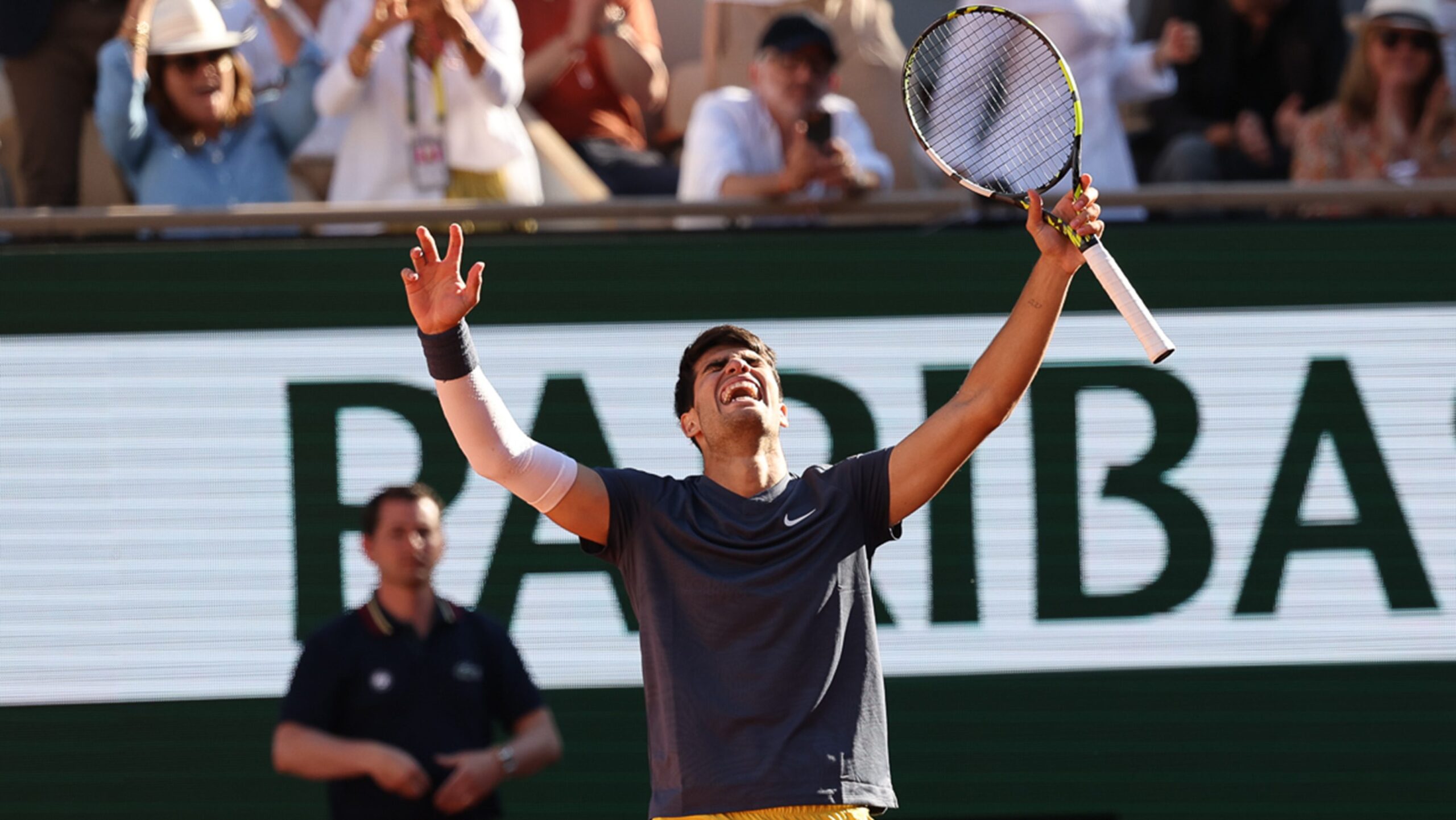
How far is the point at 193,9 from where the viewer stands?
6.35 metres

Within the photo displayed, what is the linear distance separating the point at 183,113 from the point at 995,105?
302cm

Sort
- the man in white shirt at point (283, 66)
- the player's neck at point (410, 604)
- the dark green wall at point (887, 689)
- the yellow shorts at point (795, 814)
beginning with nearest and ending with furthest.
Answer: the yellow shorts at point (795, 814) < the player's neck at point (410, 604) < the dark green wall at point (887, 689) < the man in white shirt at point (283, 66)

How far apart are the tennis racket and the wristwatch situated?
219 cm

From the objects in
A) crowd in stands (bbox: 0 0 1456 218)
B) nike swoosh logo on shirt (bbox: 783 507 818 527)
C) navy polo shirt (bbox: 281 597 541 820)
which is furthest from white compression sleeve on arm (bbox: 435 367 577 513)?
crowd in stands (bbox: 0 0 1456 218)

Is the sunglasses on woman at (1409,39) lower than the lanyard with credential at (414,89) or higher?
higher

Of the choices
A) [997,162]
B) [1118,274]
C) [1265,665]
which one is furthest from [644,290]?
[1118,274]

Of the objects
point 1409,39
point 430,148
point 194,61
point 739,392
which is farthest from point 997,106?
point 194,61

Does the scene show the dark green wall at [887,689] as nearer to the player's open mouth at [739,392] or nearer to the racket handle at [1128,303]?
the player's open mouth at [739,392]

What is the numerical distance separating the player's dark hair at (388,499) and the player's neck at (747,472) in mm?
2104

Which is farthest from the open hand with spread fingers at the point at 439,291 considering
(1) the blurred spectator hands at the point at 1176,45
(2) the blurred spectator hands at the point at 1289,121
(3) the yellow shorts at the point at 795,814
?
(2) the blurred spectator hands at the point at 1289,121

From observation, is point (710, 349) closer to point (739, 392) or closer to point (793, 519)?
point (739, 392)

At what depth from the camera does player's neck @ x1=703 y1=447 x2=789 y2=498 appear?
381 centimetres

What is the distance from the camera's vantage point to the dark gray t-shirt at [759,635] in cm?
357

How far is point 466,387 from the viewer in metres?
3.59
